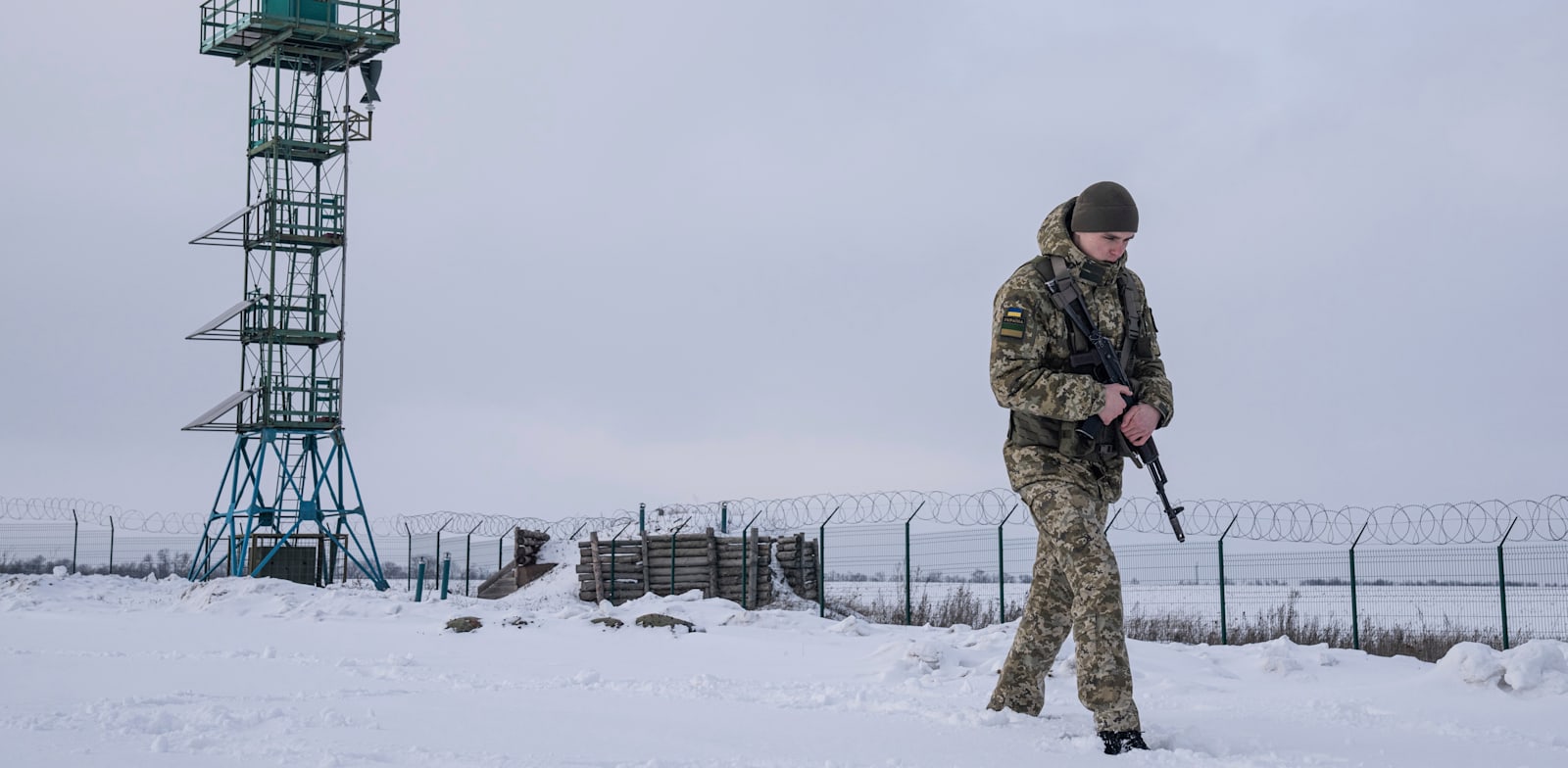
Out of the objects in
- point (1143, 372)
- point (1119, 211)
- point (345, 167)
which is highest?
point (345, 167)

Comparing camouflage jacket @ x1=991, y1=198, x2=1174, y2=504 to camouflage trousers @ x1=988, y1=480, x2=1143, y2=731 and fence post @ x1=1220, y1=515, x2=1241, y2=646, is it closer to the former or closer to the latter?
camouflage trousers @ x1=988, y1=480, x2=1143, y2=731

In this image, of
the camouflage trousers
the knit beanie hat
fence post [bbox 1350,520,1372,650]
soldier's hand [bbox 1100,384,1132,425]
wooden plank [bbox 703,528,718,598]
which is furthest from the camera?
wooden plank [bbox 703,528,718,598]

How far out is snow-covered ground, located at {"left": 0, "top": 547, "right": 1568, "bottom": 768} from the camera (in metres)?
5.20

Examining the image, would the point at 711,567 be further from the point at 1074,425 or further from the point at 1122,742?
the point at 1122,742

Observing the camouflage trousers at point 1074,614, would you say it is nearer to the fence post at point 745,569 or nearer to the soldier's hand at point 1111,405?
the soldier's hand at point 1111,405

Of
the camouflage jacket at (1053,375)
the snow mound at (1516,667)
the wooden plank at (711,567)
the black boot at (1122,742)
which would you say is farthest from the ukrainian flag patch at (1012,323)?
the wooden plank at (711,567)

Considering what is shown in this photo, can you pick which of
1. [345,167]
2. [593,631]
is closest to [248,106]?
[345,167]

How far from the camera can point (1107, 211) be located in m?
5.83

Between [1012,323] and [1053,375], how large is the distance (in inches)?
10.8

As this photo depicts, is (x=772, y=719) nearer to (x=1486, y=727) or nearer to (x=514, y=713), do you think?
(x=514, y=713)

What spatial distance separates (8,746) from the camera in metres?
4.94

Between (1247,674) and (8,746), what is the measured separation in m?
7.58

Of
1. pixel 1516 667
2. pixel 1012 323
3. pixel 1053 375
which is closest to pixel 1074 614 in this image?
pixel 1053 375

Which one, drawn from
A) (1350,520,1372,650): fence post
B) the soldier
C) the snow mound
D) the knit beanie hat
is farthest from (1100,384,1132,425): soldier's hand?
(1350,520,1372,650): fence post
